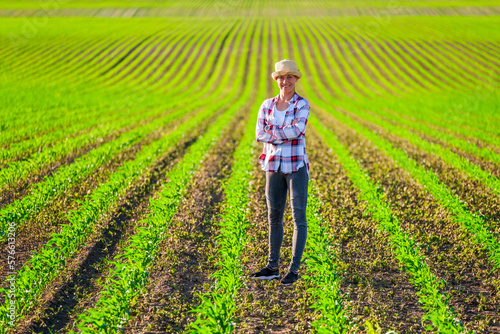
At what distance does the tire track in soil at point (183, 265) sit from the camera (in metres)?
4.52

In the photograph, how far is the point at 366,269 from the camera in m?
5.82

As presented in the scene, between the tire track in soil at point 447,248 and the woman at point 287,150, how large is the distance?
227cm

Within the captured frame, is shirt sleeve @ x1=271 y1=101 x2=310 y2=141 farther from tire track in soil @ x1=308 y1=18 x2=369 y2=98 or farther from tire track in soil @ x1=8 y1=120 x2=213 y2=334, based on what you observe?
tire track in soil @ x1=308 y1=18 x2=369 y2=98

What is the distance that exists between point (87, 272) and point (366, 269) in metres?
4.39

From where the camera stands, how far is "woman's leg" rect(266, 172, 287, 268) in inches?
202

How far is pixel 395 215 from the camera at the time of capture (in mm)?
7855

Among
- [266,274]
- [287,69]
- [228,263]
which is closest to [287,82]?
[287,69]

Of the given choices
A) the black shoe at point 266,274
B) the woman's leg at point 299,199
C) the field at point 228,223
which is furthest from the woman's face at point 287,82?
the black shoe at point 266,274

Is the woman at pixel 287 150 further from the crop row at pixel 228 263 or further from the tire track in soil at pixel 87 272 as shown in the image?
the tire track in soil at pixel 87 272

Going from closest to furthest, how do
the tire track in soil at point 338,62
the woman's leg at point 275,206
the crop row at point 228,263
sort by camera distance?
the crop row at point 228,263 → the woman's leg at point 275,206 → the tire track in soil at point 338,62

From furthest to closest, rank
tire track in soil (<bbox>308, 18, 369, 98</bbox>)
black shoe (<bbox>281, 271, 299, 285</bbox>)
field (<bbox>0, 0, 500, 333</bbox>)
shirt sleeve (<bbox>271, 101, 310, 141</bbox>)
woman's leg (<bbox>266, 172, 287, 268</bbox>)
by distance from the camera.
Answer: tire track in soil (<bbox>308, 18, 369, 98</bbox>) < black shoe (<bbox>281, 271, 299, 285</bbox>) < woman's leg (<bbox>266, 172, 287, 268</bbox>) < shirt sleeve (<bbox>271, 101, 310, 141</bbox>) < field (<bbox>0, 0, 500, 333</bbox>)

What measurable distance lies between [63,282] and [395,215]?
646 centimetres

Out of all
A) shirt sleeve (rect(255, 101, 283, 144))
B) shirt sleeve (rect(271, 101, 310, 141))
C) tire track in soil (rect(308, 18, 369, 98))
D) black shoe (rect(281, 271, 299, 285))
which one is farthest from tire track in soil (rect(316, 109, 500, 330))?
tire track in soil (rect(308, 18, 369, 98))

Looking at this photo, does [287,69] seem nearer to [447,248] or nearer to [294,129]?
[294,129]
